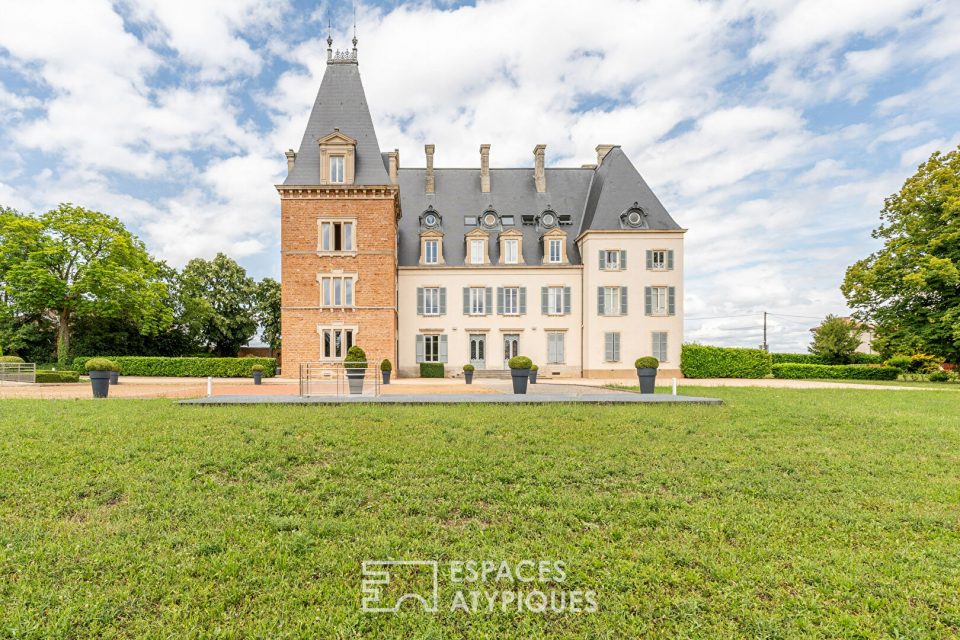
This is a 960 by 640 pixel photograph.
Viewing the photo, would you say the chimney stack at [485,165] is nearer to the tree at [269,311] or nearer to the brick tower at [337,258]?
the brick tower at [337,258]

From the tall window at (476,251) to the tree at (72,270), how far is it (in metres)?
21.3

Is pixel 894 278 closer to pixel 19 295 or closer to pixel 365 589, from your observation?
pixel 365 589

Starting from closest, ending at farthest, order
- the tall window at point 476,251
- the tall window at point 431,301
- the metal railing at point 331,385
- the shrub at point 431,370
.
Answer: the metal railing at point 331,385 → the shrub at point 431,370 → the tall window at point 431,301 → the tall window at point 476,251

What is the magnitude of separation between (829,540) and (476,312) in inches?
986

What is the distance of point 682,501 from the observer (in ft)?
16.9

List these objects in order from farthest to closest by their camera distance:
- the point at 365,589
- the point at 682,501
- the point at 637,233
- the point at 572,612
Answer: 1. the point at 637,233
2. the point at 682,501
3. the point at 365,589
4. the point at 572,612

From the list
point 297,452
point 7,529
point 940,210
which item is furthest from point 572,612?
point 940,210

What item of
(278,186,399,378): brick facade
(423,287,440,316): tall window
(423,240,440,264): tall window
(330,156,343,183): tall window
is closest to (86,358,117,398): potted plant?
(278,186,399,378): brick facade

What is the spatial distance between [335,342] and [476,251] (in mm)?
10534

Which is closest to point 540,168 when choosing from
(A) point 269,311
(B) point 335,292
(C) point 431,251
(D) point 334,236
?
(C) point 431,251

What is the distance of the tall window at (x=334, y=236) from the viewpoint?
84.3 ft

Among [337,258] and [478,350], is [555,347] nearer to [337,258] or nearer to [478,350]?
[478,350]

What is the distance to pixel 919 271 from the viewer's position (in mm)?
24219

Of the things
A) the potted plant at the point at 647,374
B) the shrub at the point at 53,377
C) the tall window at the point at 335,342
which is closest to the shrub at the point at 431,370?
the tall window at the point at 335,342
